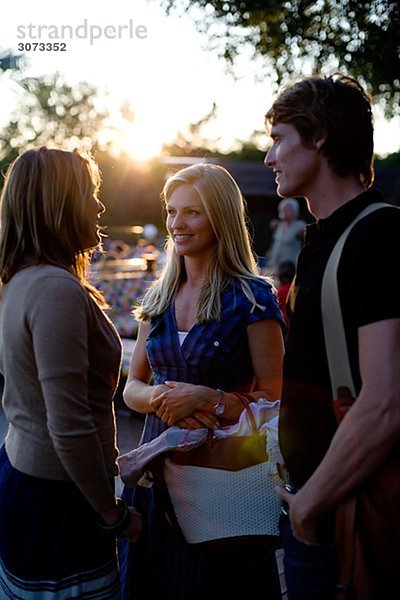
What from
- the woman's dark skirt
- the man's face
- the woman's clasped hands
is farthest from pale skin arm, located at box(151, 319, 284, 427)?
the man's face

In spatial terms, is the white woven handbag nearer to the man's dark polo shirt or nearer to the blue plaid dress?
the blue plaid dress

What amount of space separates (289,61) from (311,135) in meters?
6.68

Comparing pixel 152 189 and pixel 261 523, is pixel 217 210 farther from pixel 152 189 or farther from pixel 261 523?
pixel 152 189

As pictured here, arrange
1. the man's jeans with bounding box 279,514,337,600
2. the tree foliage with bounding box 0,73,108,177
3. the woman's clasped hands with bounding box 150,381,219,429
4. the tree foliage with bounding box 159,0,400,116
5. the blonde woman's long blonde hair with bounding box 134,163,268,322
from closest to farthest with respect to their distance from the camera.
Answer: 1. the man's jeans with bounding box 279,514,337,600
2. the woman's clasped hands with bounding box 150,381,219,429
3. the blonde woman's long blonde hair with bounding box 134,163,268,322
4. the tree foliage with bounding box 159,0,400,116
5. the tree foliage with bounding box 0,73,108,177

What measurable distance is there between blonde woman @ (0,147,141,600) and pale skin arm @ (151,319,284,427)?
35 cm

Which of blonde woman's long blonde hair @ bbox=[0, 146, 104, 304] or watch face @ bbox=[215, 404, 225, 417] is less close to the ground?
blonde woman's long blonde hair @ bbox=[0, 146, 104, 304]

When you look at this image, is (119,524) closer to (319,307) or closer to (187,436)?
(187,436)

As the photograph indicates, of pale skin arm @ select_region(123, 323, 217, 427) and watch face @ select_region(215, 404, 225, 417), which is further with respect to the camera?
pale skin arm @ select_region(123, 323, 217, 427)

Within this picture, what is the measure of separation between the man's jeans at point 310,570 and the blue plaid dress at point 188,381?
598 mm

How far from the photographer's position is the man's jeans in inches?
63.5

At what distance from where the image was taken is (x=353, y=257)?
1.46 metres

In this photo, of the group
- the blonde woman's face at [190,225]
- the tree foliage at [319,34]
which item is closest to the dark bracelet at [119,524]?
the blonde woman's face at [190,225]

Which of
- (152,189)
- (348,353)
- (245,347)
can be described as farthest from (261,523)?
(152,189)

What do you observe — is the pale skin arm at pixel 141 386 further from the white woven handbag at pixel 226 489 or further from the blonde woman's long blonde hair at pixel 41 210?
the blonde woman's long blonde hair at pixel 41 210
